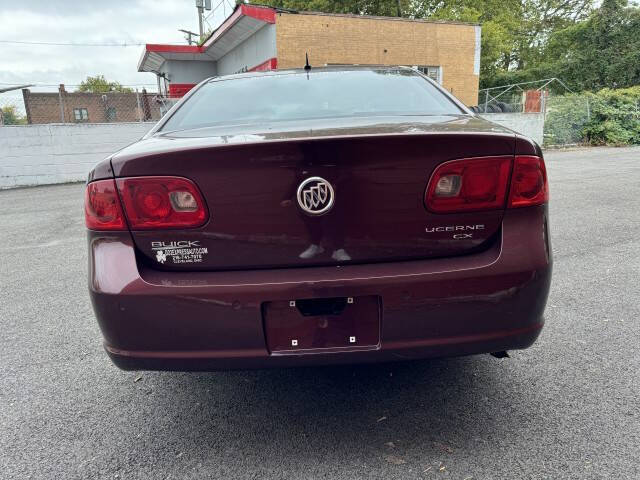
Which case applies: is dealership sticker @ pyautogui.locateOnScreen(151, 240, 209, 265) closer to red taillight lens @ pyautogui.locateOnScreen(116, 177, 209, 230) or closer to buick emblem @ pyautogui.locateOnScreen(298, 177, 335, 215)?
red taillight lens @ pyautogui.locateOnScreen(116, 177, 209, 230)

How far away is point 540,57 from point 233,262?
40978 millimetres

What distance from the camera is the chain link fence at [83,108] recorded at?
45.2ft

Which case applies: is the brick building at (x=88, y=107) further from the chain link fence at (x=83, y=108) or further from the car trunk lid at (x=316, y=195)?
the car trunk lid at (x=316, y=195)

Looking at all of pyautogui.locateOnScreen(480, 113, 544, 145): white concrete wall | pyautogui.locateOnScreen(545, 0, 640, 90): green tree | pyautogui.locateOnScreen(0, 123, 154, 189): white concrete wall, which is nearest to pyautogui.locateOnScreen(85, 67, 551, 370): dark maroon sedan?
pyautogui.locateOnScreen(0, 123, 154, 189): white concrete wall

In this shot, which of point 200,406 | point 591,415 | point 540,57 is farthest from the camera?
point 540,57

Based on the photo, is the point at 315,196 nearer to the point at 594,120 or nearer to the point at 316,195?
the point at 316,195

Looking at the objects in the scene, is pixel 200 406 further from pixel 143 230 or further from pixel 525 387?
pixel 525 387

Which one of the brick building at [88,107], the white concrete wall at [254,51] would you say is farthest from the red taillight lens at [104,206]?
the white concrete wall at [254,51]

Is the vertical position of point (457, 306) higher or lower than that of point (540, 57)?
lower

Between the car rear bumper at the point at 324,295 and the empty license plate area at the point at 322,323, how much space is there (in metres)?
0.03

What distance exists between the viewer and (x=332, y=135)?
168 centimetres

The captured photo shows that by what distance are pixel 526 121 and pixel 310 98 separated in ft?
55.7

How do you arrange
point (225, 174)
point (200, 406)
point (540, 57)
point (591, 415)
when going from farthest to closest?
1. point (540, 57)
2. point (200, 406)
3. point (591, 415)
4. point (225, 174)

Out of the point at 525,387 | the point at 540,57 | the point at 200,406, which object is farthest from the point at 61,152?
the point at 540,57
